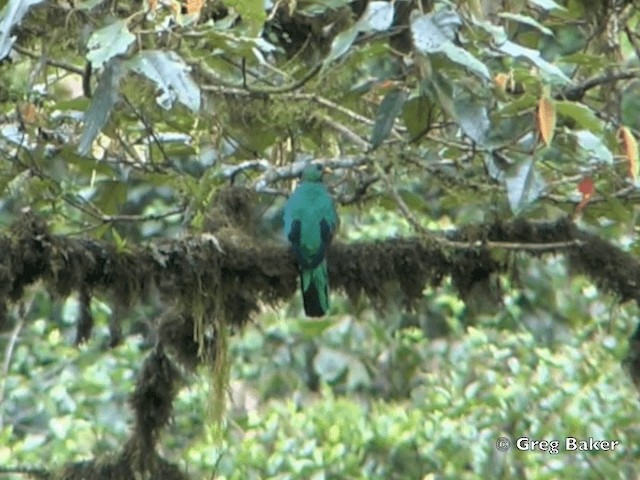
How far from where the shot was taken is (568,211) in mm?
3906

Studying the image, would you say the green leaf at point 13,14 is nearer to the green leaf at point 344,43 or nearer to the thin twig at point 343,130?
the green leaf at point 344,43

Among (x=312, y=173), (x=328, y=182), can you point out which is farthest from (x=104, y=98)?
(x=328, y=182)

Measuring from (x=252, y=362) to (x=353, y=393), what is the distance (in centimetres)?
49

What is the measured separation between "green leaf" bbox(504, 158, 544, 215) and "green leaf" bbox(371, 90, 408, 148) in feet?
0.97

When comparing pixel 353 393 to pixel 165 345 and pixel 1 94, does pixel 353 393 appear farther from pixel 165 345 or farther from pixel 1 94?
pixel 1 94

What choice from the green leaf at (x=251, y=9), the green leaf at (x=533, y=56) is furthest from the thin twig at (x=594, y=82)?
the green leaf at (x=251, y=9)

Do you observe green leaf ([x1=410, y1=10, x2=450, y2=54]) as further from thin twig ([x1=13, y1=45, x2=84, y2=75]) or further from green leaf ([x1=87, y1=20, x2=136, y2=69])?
thin twig ([x1=13, y1=45, x2=84, y2=75])

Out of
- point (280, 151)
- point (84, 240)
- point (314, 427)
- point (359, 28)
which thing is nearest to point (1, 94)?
point (84, 240)

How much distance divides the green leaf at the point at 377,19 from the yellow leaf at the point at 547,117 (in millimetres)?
382

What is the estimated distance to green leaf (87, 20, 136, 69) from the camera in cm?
254

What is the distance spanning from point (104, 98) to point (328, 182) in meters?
1.84

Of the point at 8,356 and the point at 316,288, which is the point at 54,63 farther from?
the point at 8,356

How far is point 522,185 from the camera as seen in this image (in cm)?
318

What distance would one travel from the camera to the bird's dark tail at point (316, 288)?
3.47 m
